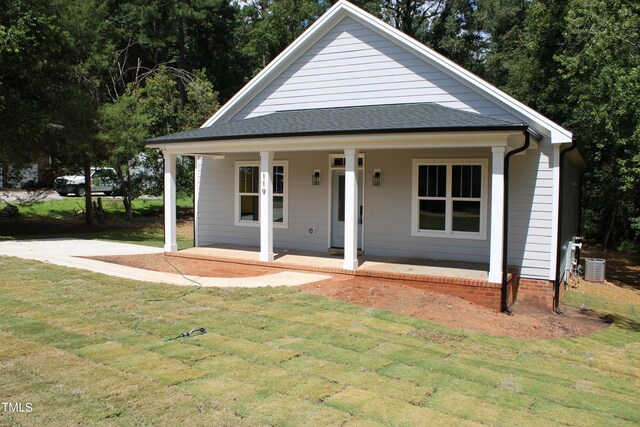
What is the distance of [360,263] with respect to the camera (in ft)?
37.5

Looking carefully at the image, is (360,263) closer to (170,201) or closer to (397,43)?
(170,201)

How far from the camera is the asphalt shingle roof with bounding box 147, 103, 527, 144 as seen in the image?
374 inches

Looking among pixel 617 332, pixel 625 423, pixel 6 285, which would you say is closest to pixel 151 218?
pixel 6 285

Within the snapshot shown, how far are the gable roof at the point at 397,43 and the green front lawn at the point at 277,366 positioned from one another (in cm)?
436

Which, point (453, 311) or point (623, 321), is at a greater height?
point (453, 311)

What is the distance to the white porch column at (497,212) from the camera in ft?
30.4

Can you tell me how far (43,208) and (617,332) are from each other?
24378 millimetres

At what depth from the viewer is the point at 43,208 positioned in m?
25.0

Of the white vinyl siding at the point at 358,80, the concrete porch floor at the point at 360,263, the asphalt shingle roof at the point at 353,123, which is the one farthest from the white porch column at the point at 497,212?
the white vinyl siding at the point at 358,80

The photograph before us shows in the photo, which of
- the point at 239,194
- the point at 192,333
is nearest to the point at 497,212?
the point at 192,333

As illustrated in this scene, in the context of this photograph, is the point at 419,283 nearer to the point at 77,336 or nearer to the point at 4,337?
the point at 77,336

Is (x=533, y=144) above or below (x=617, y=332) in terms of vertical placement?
above

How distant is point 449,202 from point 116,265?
7.38 metres

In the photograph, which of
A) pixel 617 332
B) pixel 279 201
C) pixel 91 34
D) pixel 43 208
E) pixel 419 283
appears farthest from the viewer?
pixel 43 208
